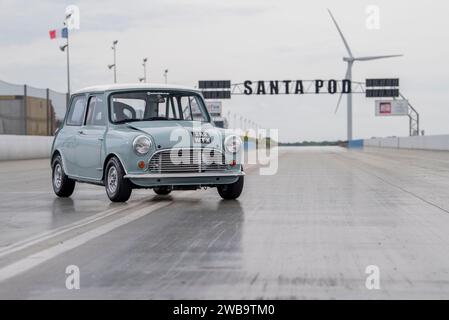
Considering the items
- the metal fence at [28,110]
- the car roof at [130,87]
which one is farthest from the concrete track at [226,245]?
the metal fence at [28,110]

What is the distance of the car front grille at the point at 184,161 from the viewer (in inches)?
450

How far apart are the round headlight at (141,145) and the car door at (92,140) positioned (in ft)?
2.90

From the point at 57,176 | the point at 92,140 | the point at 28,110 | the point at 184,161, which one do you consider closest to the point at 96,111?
the point at 92,140

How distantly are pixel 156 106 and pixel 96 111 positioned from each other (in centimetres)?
98

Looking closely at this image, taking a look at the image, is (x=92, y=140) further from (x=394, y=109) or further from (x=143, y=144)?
(x=394, y=109)

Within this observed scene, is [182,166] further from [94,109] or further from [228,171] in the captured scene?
[94,109]

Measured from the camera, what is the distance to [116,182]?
11.7 metres

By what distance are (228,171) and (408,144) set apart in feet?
177

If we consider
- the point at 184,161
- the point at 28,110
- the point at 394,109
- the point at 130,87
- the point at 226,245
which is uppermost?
the point at 394,109

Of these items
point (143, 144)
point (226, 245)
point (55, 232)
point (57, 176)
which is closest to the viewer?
point (226, 245)

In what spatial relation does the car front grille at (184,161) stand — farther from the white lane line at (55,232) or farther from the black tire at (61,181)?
the black tire at (61,181)

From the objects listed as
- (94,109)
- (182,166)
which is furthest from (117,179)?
(94,109)

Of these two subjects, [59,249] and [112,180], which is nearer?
[59,249]
